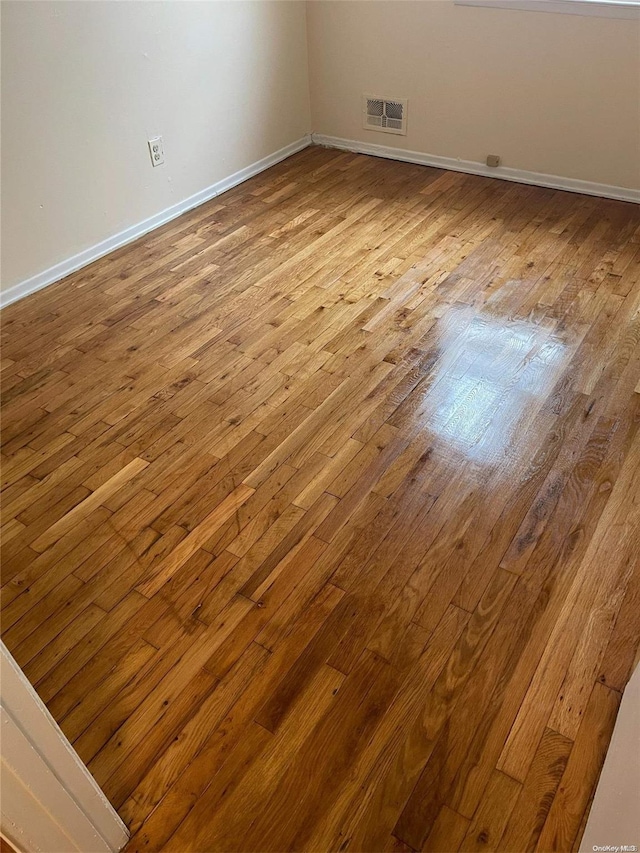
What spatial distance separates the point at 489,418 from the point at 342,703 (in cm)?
105

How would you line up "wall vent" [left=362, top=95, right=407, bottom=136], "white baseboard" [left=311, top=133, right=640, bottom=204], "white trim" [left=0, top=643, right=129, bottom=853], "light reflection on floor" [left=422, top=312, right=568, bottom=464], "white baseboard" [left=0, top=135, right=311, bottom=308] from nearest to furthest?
1. "white trim" [left=0, top=643, right=129, bottom=853]
2. "light reflection on floor" [left=422, top=312, right=568, bottom=464]
3. "white baseboard" [left=0, top=135, right=311, bottom=308]
4. "white baseboard" [left=311, top=133, right=640, bottom=204]
5. "wall vent" [left=362, top=95, right=407, bottom=136]

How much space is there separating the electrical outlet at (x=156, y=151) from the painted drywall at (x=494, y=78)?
4.38 ft

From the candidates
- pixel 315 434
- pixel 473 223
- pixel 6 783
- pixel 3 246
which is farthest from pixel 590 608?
pixel 3 246

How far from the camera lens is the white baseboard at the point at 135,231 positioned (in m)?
2.76

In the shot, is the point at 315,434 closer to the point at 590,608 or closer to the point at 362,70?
the point at 590,608

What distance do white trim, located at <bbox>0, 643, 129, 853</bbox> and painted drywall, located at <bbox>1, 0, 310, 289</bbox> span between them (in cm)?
223

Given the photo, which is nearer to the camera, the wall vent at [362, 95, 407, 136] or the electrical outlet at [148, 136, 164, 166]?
the electrical outlet at [148, 136, 164, 166]

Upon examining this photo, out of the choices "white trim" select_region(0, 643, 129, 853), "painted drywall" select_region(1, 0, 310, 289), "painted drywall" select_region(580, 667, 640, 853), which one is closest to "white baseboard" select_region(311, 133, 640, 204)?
"painted drywall" select_region(1, 0, 310, 289)

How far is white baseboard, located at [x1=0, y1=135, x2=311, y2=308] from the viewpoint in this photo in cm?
276

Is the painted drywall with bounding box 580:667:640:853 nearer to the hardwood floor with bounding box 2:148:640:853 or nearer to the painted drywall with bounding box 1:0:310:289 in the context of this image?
the hardwood floor with bounding box 2:148:640:853

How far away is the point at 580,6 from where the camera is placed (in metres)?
2.90

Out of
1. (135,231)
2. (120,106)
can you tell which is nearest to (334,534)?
(135,231)

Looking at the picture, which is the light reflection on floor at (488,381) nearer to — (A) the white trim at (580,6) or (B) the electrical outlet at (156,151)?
(A) the white trim at (580,6)

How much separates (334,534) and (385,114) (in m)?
2.98
